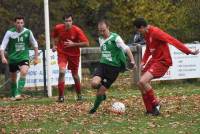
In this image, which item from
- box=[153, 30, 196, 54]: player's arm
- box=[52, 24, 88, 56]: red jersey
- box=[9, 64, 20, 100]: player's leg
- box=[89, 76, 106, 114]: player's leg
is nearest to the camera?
box=[153, 30, 196, 54]: player's arm

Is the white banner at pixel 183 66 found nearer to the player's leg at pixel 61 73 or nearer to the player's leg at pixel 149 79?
the player's leg at pixel 61 73

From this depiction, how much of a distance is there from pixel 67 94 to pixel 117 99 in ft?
9.60

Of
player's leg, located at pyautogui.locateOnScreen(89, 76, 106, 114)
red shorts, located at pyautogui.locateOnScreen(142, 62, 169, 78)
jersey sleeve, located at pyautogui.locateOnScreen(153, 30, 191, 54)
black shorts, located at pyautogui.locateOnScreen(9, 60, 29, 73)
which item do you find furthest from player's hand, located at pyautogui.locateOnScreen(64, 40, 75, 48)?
jersey sleeve, located at pyautogui.locateOnScreen(153, 30, 191, 54)

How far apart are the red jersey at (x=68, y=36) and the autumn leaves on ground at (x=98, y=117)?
122cm

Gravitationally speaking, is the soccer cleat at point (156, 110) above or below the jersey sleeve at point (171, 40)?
below

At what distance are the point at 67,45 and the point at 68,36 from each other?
219mm

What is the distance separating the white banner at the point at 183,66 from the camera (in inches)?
797

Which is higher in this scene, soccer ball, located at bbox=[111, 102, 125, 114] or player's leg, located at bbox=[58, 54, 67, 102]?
player's leg, located at bbox=[58, 54, 67, 102]

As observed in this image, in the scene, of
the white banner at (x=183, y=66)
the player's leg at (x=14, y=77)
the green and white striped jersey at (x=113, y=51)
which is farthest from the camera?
the white banner at (x=183, y=66)

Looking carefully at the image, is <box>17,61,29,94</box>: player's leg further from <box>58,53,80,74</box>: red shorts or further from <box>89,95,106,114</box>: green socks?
<box>89,95,106,114</box>: green socks

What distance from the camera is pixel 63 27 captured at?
49.9 feet

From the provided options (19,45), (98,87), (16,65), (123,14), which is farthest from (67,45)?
(123,14)

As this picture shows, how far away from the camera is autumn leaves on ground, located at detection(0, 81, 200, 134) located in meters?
10.6

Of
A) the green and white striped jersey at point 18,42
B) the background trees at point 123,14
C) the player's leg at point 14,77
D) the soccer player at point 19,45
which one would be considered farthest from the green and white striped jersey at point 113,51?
the background trees at point 123,14
